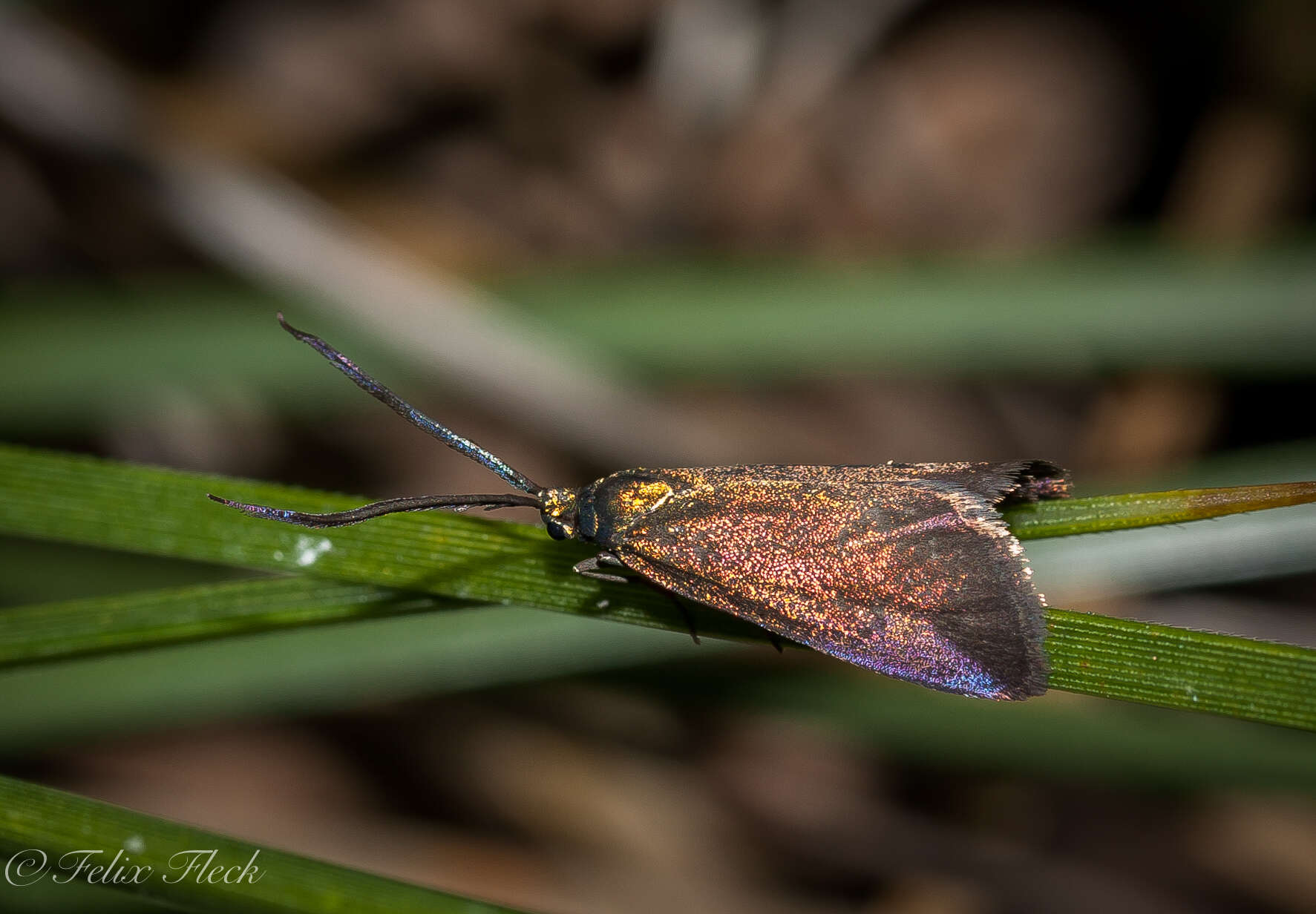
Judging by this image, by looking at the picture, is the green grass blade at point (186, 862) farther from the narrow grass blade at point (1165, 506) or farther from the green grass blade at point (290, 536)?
the narrow grass blade at point (1165, 506)

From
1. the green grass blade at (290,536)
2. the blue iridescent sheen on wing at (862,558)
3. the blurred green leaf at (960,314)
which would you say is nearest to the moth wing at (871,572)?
the blue iridescent sheen on wing at (862,558)

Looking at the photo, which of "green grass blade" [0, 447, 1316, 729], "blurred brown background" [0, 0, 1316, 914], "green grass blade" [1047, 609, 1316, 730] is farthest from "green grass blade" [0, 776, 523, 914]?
"green grass blade" [1047, 609, 1316, 730]

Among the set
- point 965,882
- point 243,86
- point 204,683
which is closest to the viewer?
point 204,683

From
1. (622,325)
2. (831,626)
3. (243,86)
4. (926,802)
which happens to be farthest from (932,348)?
(243,86)

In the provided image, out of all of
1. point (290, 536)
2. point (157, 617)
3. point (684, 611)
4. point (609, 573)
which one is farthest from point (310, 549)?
point (684, 611)

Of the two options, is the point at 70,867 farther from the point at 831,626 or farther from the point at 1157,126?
the point at 1157,126

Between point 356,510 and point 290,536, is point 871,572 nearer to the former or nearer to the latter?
point 356,510
